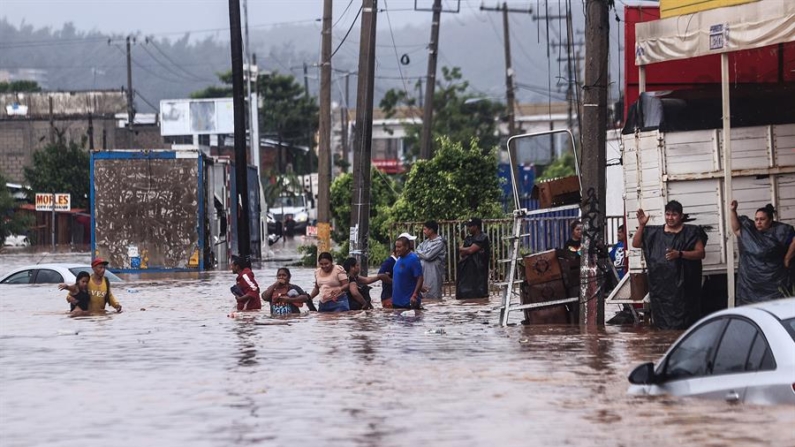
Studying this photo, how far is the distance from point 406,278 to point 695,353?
38.1ft

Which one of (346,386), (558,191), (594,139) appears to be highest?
(594,139)

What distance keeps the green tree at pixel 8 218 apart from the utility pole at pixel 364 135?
1466 inches

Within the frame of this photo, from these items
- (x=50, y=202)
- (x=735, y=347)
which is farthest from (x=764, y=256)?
(x=50, y=202)

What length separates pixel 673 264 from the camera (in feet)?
55.3

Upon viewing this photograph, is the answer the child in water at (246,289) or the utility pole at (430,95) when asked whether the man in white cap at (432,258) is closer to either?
the child in water at (246,289)

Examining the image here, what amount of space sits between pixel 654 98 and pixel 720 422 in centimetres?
870

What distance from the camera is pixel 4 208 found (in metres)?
62.4

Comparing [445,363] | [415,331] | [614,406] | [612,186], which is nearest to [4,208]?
[612,186]

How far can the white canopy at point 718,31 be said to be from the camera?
15.8 meters

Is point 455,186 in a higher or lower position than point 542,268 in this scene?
higher

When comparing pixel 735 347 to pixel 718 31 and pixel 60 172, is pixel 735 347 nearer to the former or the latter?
pixel 718 31

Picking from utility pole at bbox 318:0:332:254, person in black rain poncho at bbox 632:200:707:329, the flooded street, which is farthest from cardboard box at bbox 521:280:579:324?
utility pole at bbox 318:0:332:254

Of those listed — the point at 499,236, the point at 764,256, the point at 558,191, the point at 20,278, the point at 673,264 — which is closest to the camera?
the point at 764,256

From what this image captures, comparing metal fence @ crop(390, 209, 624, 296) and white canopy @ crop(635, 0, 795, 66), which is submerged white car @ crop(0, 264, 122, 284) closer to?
metal fence @ crop(390, 209, 624, 296)
